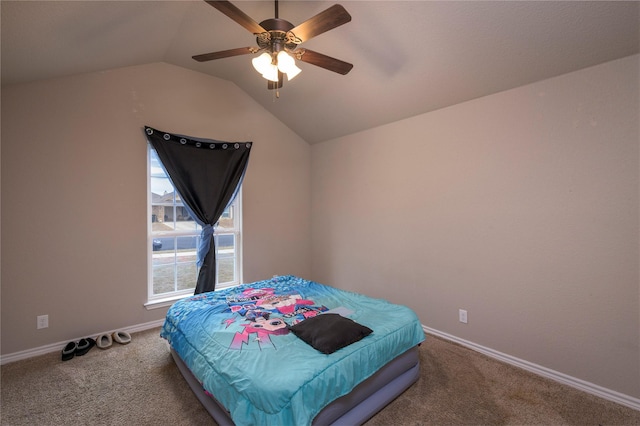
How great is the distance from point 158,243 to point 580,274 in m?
3.96

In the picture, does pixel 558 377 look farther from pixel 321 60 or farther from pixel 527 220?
pixel 321 60

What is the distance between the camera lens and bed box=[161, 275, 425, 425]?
4.39 ft

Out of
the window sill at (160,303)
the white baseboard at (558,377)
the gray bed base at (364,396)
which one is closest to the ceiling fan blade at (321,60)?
the gray bed base at (364,396)

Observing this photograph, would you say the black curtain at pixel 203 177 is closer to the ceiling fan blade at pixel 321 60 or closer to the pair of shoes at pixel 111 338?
the pair of shoes at pixel 111 338

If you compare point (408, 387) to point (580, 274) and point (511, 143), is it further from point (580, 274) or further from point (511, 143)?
point (511, 143)

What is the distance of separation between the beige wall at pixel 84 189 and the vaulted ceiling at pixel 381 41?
232mm

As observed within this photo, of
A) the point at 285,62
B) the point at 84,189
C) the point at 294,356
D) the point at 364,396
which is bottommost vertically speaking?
the point at 364,396

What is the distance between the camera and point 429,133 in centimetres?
291

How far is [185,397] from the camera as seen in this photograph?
192 centimetres

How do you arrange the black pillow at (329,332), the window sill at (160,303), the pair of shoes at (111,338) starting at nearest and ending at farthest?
the black pillow at (329,332) < the pair of shoes at (111,338) < the window sill at (160,303)

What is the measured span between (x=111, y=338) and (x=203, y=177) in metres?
1.87

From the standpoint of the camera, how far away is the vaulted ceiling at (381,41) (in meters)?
1.74

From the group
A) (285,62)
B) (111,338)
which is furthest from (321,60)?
(111,338)

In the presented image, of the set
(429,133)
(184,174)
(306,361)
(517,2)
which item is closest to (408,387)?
(306,361)
